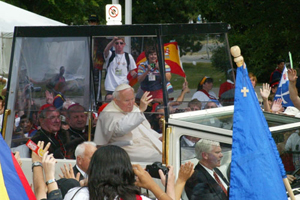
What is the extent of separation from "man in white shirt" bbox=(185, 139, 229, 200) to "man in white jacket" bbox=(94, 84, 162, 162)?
796mm

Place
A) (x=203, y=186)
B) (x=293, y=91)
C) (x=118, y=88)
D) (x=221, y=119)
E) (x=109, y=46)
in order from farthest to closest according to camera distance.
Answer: (x=293, y=91), (x=109, y=46), (x=118, y=88), (x=221, y=119), (x=203, y=186)

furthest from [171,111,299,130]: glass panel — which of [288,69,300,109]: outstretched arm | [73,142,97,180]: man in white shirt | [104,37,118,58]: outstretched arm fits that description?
[288,69,300,109]: outstretched arm

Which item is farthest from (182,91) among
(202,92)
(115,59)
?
(115,59)

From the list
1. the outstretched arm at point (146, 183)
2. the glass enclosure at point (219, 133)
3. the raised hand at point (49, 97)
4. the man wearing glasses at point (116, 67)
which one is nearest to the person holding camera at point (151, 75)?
the man wearing glasses at point (116, 67)

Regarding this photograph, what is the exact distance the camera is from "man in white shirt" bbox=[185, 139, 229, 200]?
4266 mm

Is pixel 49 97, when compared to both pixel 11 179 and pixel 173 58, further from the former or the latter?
pixel 11 179

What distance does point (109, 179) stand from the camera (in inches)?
111

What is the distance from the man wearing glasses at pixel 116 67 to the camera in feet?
19.4

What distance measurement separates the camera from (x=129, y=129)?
5195mm

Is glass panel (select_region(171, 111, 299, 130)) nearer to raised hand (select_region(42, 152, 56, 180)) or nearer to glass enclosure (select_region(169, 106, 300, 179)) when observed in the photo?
glass enclosure (select_region(169, 106, 300, 179))

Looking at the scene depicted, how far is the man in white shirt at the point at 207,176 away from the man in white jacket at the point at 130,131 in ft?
2.61

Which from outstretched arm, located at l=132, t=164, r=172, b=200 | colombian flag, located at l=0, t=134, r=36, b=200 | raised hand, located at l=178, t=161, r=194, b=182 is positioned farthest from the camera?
raised hand, located at l=178, t=161, r=194, b=182

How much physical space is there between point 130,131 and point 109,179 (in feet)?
7.85

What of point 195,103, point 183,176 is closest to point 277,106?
point 195,103
